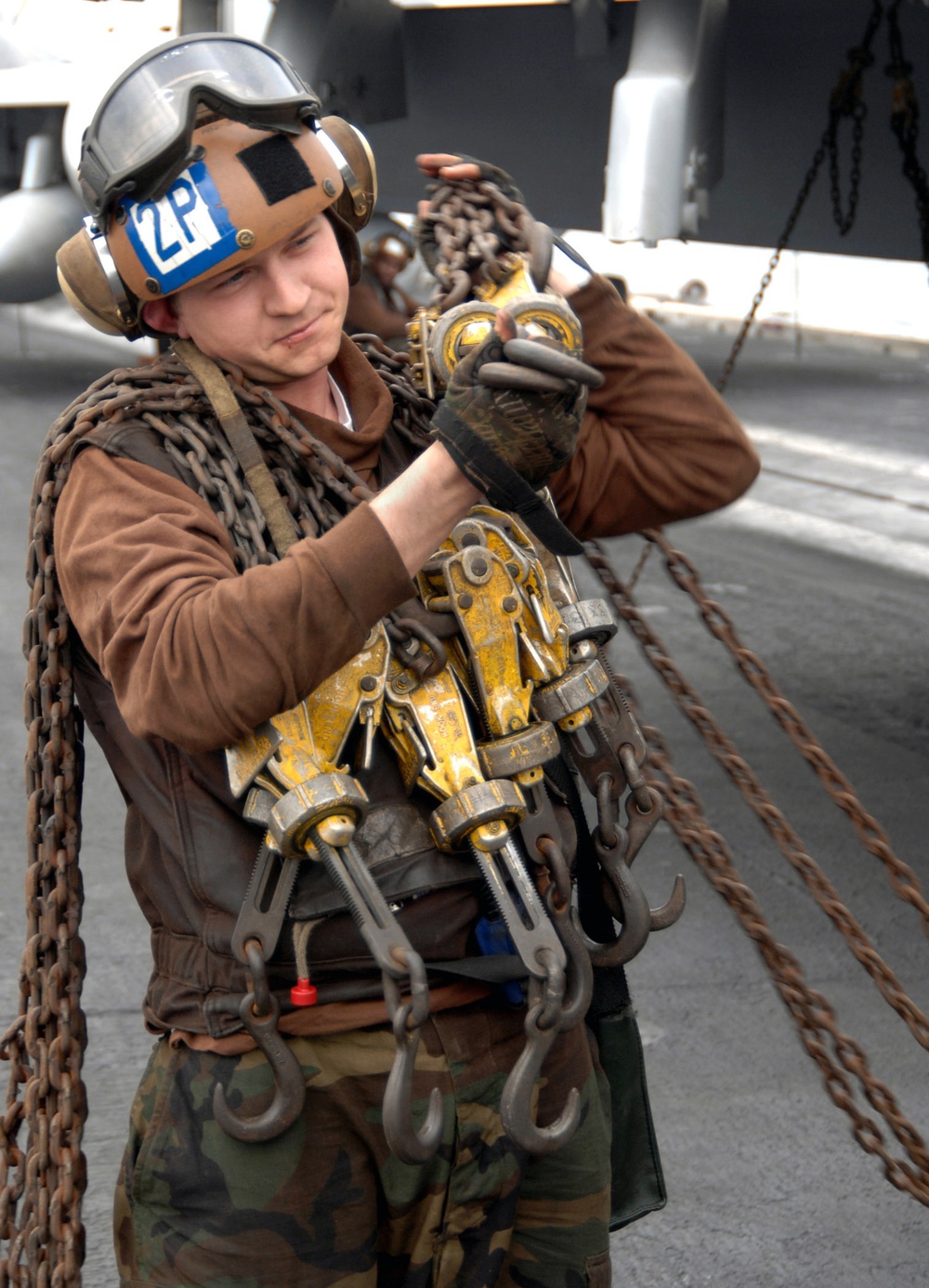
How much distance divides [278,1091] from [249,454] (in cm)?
73

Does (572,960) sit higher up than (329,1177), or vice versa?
(572,960)

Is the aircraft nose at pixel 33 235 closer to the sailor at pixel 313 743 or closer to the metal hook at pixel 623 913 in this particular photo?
the sailor at pixel 313 743

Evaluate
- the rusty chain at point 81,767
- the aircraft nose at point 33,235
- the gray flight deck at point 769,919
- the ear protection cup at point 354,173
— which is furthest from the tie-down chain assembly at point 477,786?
the aircraft nose at point 33,235

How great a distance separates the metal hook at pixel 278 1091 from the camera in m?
1.59

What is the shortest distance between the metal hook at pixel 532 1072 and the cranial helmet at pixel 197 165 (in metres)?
0.89

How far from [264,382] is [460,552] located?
1.05 ft

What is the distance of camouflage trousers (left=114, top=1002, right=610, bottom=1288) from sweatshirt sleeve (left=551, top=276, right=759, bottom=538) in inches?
27.3

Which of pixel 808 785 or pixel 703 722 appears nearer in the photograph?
pixel 703 722

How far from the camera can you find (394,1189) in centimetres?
169

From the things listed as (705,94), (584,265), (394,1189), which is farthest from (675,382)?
(705,94)

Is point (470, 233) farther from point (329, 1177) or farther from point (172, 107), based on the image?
point (329, 1177)

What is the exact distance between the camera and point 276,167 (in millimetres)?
1629

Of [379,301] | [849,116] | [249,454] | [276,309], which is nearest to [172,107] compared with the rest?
[276,309]

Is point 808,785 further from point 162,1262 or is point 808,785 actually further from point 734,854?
point 162,1262
